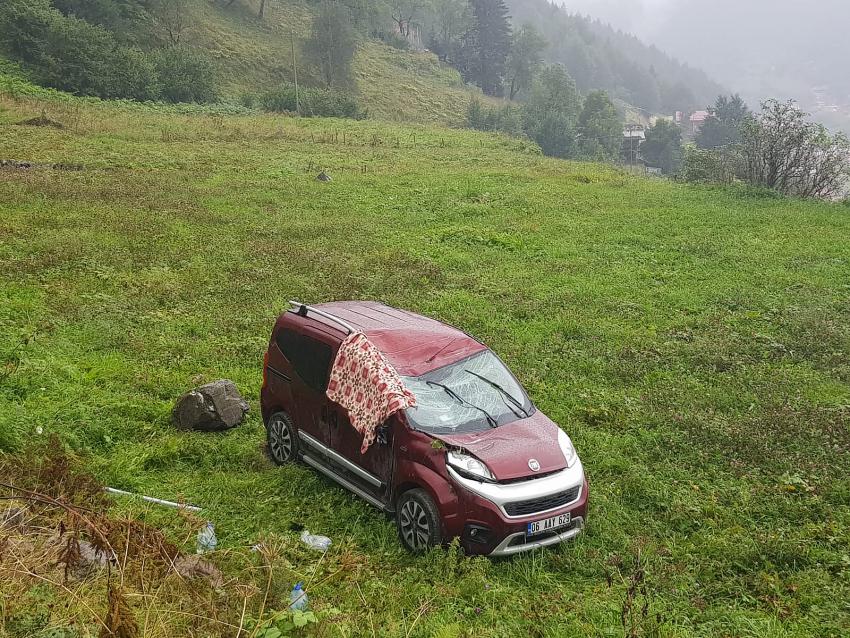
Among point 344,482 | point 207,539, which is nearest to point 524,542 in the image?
point 344,482

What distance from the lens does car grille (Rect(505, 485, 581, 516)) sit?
6.46 metres

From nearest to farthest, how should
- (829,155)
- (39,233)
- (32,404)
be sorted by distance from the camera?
(32,404) < (39,233) < (829,155)

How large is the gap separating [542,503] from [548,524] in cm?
21

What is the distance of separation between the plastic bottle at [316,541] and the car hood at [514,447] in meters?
1.56

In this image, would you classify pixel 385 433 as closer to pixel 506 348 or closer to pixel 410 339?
pixel 410 339

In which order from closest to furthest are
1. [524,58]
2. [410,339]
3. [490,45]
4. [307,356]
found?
[410,339] < [307,356] < [490,45] < [524,58]

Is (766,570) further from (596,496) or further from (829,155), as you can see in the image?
(829,155)

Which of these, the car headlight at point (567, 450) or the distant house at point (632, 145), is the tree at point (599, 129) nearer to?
the distant house at point (632, 145)

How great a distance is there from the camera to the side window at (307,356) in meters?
8.11

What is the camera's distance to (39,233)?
17031 mm

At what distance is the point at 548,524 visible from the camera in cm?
663

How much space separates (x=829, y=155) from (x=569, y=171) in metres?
11.5

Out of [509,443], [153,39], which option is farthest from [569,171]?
[153,39]

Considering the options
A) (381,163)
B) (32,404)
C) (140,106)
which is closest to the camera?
(32,404)
